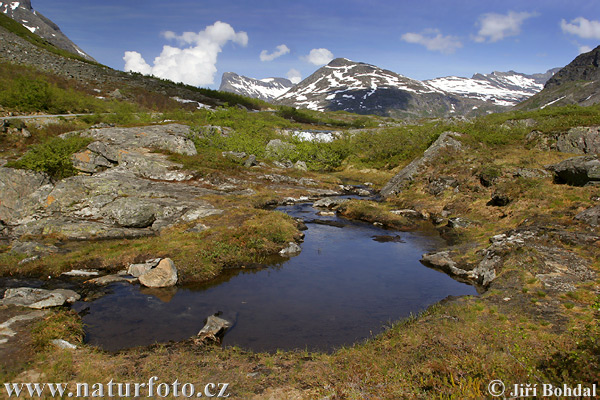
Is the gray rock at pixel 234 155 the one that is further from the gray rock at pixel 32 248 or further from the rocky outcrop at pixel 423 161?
the gray rock at pixel 32 248

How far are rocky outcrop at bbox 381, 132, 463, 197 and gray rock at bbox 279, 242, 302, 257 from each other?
21.6 metres

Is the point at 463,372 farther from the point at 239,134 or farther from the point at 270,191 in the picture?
the point at 239,134

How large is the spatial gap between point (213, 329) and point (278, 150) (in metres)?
55.8

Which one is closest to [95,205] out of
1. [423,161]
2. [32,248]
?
[32,248]

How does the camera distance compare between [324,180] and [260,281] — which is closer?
[260,281]

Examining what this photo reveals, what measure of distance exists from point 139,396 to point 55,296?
932 cm

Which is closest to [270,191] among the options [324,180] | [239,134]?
[324,180]

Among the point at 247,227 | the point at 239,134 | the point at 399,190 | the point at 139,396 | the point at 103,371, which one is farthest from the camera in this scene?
the point at 239,134

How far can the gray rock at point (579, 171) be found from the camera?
25391mm

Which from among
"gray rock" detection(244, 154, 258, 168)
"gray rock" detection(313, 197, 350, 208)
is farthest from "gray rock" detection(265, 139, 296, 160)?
"gray rock" detection(313, 197, 350, 208)

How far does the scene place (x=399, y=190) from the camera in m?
41.2

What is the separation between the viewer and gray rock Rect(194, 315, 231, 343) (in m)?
12.6

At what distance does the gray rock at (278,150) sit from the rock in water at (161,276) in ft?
159

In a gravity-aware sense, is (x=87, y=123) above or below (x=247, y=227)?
above
